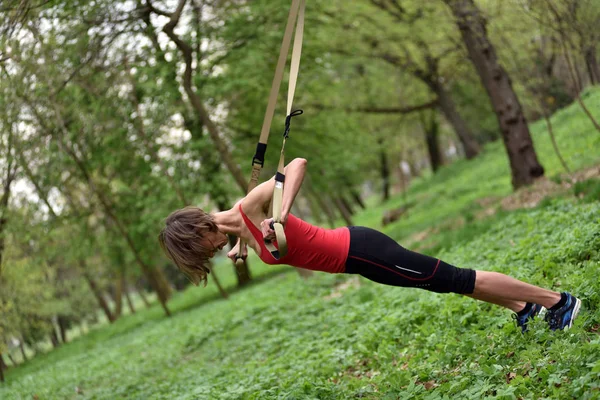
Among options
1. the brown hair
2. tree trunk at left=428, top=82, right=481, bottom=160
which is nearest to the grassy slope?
the brown hair

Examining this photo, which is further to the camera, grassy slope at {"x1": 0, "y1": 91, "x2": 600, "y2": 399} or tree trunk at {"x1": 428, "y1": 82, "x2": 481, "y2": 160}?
tree trunk at {"x1": 428, "y1": 82, "x2": 481, "y2": 160}

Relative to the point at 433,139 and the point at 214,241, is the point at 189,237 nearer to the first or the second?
the point at 214,241

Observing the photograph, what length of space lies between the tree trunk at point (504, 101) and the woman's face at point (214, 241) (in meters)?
9.52

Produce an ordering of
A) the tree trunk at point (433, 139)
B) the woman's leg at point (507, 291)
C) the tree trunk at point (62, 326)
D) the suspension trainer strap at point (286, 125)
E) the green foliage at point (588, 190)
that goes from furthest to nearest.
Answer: the tree trunk at point (62, 326) → the tree trunk at point (433, 139) → the green foliage at point (588, 190) → the woman's leg at point (507, 291) → the suspension trainer strap at point (286, 125)

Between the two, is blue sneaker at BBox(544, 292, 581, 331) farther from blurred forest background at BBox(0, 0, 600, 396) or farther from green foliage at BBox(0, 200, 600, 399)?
blurred forest background at BBox(0, 0, 600, 396)

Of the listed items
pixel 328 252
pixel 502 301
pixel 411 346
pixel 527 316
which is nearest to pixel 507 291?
pixel 502 301

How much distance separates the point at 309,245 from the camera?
183 inches

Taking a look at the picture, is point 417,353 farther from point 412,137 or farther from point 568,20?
point 412,137

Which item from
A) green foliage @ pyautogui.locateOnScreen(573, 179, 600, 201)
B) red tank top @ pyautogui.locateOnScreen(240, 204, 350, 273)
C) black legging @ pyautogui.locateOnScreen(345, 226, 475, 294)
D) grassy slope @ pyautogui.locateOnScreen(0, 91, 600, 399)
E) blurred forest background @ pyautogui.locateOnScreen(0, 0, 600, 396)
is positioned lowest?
grassy slope @ pyautogui.locateOnScreen(0, 91, 600, 399)

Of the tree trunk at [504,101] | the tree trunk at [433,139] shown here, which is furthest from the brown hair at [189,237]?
the tree trunk at [433,139]

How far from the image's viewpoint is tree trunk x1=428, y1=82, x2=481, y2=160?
2821cm

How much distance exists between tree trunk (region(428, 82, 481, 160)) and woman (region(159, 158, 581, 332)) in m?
24.5

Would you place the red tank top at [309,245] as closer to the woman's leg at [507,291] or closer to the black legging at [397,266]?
the black legging at [397,266]

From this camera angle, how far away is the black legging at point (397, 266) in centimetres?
466
